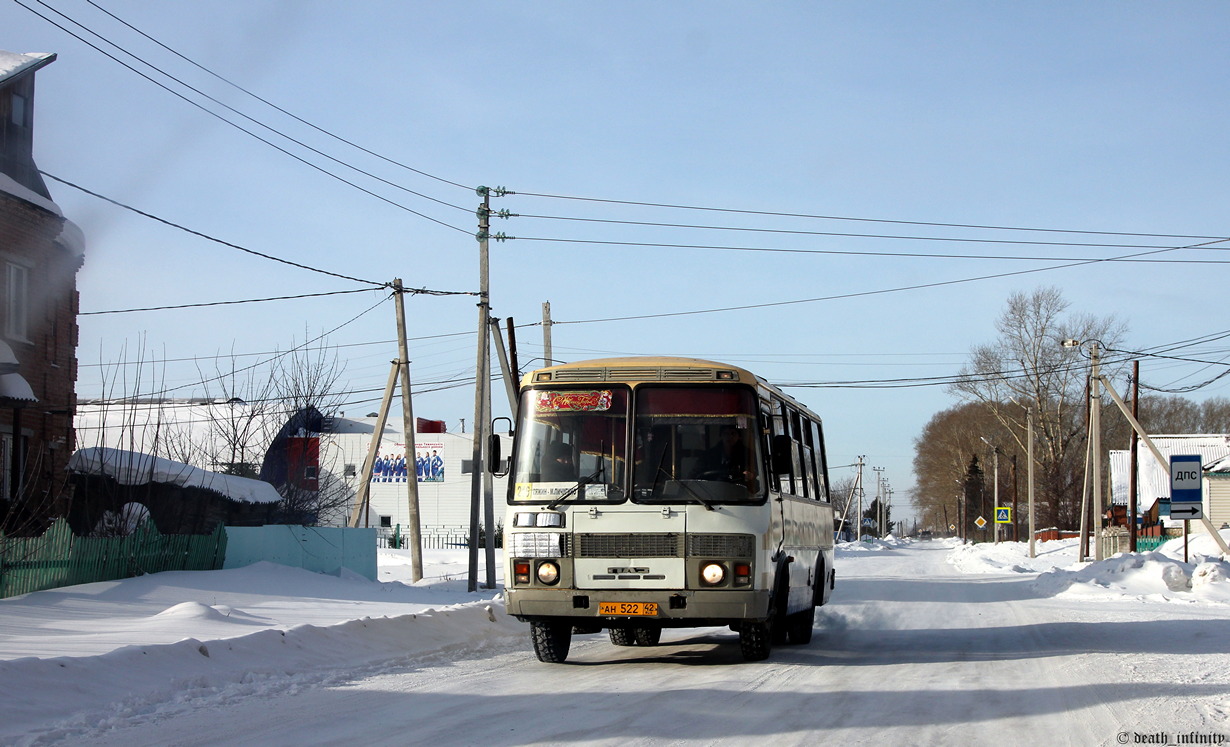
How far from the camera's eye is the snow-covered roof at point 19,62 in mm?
23266

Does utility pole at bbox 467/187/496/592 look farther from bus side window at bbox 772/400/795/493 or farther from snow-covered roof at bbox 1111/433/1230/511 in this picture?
snow-covered roof at bbox 1111/433/1230/511

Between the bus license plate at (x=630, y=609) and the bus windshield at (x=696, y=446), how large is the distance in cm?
96

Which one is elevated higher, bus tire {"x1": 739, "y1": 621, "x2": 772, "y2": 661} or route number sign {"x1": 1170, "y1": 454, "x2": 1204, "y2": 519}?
route number sign {"x1": 1170, "y1": 454, "x2": 1204, "y2": 519}

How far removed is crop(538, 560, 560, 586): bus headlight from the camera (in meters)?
11.0

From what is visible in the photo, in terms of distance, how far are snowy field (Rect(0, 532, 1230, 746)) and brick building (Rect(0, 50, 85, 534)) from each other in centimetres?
485

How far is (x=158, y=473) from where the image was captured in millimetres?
25203

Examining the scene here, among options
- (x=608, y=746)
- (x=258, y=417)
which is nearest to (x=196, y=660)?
(x=608, y=746)

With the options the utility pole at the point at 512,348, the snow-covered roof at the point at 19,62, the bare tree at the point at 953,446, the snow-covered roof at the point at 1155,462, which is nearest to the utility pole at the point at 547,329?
the utility pole at the point at 512,348

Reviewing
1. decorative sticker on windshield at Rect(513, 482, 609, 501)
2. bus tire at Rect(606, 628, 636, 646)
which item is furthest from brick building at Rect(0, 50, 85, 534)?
decorative sticker on windshield at Rect(513, 482, 609, 501)

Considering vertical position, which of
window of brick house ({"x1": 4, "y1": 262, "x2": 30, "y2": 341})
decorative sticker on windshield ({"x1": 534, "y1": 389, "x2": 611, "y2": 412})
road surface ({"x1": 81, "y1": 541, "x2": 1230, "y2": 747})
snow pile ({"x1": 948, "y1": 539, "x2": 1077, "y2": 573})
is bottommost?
snow pile ({"x1": 948, "y1": 539, "x2": 1077, "y2": 573})

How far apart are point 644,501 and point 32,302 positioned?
56.6 ft

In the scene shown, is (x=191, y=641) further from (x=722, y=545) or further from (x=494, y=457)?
(x=722, y=545)

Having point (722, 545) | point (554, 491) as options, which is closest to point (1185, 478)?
point (722, 545)

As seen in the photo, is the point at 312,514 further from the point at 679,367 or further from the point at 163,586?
the point at 679,367
